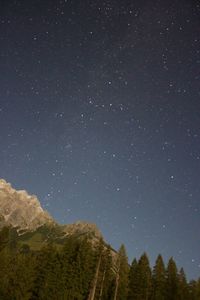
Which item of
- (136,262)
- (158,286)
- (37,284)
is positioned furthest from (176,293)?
(37,284)

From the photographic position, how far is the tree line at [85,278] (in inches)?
2598

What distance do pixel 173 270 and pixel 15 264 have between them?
36.8 meters

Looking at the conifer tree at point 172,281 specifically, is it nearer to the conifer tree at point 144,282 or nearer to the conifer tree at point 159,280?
the conifer tree at point 159,280

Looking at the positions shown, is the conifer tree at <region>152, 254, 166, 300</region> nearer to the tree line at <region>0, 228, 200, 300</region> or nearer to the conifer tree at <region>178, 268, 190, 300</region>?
the tree line at <region>0, 228, 200, 300</region>

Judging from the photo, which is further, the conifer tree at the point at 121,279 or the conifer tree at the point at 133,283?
the conifer tree at the point at 133,283

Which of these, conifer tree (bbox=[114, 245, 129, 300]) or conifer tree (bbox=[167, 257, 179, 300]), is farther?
conifer tree (bbox=[114, 245, 129, 300])

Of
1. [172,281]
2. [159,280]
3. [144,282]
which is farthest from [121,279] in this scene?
[172,281]

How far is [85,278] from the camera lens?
69000 mm

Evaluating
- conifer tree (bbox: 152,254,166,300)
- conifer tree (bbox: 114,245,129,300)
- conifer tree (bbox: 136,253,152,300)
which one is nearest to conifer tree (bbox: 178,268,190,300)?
conifer tree (bbox: 152,254,166,300)

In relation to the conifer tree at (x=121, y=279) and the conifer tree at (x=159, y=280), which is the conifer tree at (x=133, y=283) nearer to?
the conifer tree at (x=121, y=279)

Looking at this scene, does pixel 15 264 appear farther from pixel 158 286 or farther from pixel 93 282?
pixel 158 286

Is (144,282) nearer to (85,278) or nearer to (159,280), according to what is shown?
(159,280)

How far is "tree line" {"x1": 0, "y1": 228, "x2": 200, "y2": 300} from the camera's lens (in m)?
66.0

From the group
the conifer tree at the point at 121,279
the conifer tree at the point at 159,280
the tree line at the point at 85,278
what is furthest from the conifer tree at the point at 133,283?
the conifer tree at the point at 159,280
